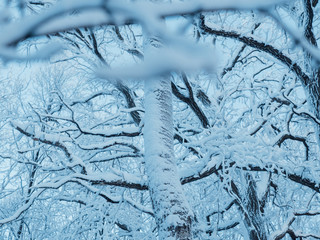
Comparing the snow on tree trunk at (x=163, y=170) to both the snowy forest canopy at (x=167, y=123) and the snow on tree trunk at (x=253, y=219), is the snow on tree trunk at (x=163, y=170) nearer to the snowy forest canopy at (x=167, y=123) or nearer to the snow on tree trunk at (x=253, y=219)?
the snowy forest canopy at (x=167, y=123)

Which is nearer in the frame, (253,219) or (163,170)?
(163,170)

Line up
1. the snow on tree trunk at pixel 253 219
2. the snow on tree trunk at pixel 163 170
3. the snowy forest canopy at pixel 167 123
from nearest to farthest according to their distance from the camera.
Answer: the snowy forest canopy at pixel 167 123 → the snow on tree trunk at pixel 163 170 → the snow on tree trunk at pixel 253 219

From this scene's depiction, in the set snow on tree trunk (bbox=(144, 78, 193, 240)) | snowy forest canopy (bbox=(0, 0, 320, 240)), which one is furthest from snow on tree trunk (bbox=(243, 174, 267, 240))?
snow on tree trunk (bbox=(144, 78, 193, 240))

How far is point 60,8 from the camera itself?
1.99ft

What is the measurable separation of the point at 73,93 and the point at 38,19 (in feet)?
29.3

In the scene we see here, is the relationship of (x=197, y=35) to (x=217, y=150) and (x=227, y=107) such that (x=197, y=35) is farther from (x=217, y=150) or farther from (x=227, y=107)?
(x=217, y=150)

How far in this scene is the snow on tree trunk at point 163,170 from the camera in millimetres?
2689

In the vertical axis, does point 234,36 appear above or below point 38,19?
above

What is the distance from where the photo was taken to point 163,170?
9.62 ft

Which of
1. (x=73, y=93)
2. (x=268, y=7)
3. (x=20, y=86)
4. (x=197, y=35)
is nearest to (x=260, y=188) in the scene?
(x=197, y=35)

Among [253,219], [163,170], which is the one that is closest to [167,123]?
[163,170]

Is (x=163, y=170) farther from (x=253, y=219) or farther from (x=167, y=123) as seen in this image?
(x=253, y=219)

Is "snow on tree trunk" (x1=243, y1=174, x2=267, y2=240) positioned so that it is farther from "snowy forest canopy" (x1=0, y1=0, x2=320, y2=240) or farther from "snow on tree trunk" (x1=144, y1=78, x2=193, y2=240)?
"snow on tree trunk" (x1=144, y1=78, x2=193, y2=240)

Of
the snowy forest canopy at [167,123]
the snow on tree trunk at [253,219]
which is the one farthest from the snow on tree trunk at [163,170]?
the snow on tree trunk at [253,219]
